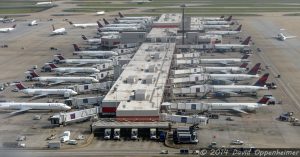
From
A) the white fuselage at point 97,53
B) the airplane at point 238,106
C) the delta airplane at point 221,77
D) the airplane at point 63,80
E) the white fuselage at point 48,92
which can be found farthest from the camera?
the white fuselage at point 97,53

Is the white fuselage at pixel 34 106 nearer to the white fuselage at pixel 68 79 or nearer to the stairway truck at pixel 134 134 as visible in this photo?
the stairway truck at pixel 134 134

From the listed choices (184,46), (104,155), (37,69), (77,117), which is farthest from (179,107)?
(184,46)

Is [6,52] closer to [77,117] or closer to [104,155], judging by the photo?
[77,117]

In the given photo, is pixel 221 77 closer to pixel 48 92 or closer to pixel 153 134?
pixel 48 92

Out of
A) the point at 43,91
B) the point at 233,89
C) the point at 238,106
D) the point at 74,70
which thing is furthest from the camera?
the point at 74,70

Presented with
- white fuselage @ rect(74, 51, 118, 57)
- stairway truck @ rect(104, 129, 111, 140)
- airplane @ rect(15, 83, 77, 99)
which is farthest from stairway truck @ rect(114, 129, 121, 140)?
white fuselage @ rect(74, 51, 118, 57)

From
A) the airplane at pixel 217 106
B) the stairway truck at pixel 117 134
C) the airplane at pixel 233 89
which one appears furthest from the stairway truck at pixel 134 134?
the airplane at pixel 233 89

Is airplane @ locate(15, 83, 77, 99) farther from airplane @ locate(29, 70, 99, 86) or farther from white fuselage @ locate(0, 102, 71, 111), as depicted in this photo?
airplane @ locate(29, 70, 99, 86)

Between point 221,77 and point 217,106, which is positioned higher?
point 221,77

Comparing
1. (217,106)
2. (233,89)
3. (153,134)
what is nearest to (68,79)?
(233,89)
